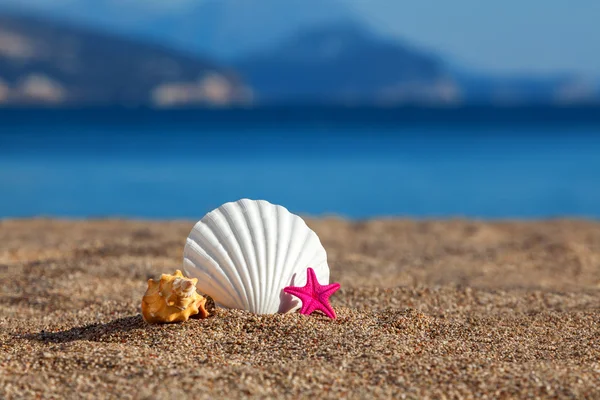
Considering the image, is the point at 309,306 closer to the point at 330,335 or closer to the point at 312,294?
the point at 312,294

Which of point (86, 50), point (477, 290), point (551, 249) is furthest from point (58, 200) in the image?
point (86, 50)

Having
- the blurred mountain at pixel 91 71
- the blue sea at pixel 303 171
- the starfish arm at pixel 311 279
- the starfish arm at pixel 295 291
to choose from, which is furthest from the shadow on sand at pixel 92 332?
the blurred mountain at pixel 91 71

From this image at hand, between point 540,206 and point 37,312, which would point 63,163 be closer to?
point 540,206

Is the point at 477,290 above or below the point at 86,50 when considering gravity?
below

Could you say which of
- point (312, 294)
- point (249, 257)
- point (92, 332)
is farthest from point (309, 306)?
point (92, 332)

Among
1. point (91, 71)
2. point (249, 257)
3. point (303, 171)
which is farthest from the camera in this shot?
point (91, 71)

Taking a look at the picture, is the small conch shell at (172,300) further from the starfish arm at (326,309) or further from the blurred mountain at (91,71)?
the blurred mountain at (91,71)
